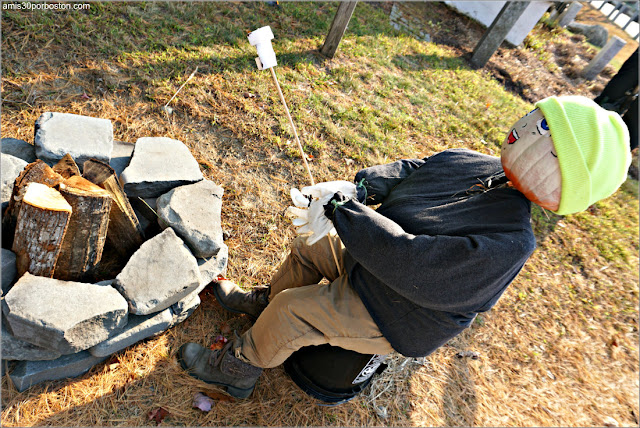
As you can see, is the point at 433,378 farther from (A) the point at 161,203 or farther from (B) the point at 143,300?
(A) the point at 161,203

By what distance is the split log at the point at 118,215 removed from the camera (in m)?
2.07

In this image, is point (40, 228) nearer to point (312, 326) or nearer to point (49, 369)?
point (49, 369)

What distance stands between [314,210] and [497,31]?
619 cm

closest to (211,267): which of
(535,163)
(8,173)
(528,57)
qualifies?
(8,173)

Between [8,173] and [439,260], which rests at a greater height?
[439,260]

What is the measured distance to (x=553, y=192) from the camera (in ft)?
5.48

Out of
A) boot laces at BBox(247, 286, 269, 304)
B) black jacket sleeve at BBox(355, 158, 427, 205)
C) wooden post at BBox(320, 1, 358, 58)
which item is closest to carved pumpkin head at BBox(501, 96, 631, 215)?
black jacket sleeve at BBox(355, 158, 427, 205)

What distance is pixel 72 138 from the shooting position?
7.73 feet

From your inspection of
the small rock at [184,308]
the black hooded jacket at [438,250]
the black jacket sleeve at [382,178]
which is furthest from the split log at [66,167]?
the black jacket sleeve at [382,178]

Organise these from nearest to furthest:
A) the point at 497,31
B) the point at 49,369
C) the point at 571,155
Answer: the point at 571,155 → the point at 49,369 → the point at 497,31

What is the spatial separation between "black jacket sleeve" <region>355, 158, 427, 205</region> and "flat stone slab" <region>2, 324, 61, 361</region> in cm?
185

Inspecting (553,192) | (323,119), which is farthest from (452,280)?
(323,119)

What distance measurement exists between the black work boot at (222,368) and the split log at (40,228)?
34.9 inches

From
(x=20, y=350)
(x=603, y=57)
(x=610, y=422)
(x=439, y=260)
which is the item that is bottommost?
(x=20, y=350)
